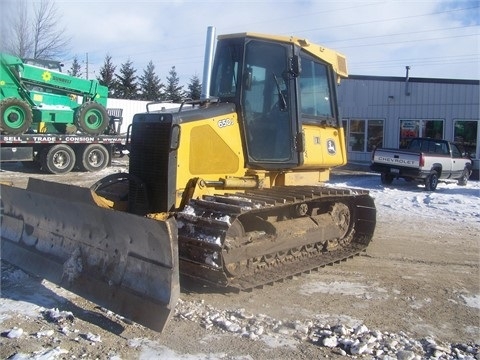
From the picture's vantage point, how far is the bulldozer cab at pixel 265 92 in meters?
6.43

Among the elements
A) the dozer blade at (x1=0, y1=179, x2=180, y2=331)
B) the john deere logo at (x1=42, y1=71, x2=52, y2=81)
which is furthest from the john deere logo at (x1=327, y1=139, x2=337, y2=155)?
the john deere logo at (x1=42, y1=71, x2=52, y2=81)

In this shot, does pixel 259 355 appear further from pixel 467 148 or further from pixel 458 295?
pixel 467 148

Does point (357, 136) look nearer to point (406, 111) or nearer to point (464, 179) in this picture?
point (406, 111)

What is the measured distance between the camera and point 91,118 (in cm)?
1945

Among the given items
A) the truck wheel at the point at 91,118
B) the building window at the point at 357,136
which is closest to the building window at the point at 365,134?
the building window at the point at 357,136

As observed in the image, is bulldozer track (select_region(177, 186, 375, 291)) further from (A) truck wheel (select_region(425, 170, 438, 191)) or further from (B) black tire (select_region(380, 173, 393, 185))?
(B) black tire (select_region(380, 173, 393, 185))

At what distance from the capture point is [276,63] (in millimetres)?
6590

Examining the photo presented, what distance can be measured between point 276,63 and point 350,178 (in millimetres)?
12932

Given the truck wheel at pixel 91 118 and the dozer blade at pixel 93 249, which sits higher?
the truck wheel at pixel 91 118

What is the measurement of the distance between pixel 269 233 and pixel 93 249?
2051 millimetres

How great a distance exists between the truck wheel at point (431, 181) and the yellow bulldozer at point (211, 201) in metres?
9.80

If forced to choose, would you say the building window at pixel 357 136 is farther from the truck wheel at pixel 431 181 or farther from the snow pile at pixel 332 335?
the snow pile at pixel 332 335

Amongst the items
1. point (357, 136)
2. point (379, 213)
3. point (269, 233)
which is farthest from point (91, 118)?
point (269, 233)

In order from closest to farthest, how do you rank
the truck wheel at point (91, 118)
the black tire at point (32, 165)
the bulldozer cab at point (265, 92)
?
1. the bulldozer cab at point (265, 92)
2. the black tire at point (32, 165)
3. the truck wheel at point (91, 118)
